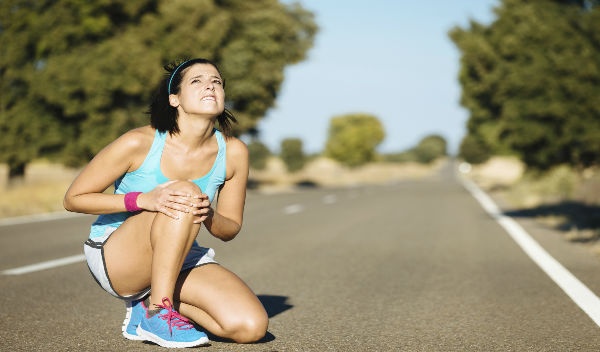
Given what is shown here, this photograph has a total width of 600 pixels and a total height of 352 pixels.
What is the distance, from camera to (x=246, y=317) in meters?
4.01

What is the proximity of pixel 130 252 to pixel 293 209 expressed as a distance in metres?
14.4

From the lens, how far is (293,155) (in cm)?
5322

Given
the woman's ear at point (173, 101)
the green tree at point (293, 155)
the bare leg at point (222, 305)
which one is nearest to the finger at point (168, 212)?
the bare leg at point (222, 305)

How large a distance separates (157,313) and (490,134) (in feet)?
84.2

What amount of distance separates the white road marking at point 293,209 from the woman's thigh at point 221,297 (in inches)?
503

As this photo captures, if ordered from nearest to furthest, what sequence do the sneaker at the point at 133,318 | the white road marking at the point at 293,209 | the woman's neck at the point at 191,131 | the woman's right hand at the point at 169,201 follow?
the woman's right hand at the point at 169,201 < the woman's neck at the point at 191,131 < the sneaker at the point at 133,318 < the white road marking at the point at 293,209

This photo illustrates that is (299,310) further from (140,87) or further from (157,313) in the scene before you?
(140,87)

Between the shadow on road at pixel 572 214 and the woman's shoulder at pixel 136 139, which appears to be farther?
the shadow on road at pixel 572 214

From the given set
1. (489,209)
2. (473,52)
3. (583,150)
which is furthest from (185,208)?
(473,52)

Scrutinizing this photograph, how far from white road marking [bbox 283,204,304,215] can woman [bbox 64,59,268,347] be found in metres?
12.7

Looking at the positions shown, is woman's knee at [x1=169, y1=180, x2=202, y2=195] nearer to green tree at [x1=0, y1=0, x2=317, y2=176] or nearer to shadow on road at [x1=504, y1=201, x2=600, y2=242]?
shadow on road at [x1=504, y1=201, x2=600, y2=242]

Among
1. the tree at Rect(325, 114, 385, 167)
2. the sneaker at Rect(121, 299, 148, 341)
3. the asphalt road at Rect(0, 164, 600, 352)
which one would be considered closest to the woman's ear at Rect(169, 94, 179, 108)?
the sneaker at Rect(121, 299, 148, 341)

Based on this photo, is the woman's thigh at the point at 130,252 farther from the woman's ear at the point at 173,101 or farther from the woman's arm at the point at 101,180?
the woman's ear at the point at 173,101

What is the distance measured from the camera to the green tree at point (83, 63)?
2480cm
